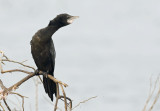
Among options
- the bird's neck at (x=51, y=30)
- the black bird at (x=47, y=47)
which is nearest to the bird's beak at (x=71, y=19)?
the black bird at (x=47, y=47)

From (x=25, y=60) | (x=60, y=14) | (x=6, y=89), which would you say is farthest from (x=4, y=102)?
(x=60, y=14)

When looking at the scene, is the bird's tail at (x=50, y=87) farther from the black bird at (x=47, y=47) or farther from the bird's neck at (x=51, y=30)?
the bird's neck at (x=51, y=30)

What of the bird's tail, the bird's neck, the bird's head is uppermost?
the bird's neck

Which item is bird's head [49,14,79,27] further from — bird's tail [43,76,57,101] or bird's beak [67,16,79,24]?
bird's tail [43,76,57,101]

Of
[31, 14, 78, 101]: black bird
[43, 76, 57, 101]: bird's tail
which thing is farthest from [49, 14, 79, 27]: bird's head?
[43, 76, 57, 101]: bird's tail

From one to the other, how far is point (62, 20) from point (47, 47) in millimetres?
1236

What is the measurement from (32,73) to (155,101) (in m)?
1.52

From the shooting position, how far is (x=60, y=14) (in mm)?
5215

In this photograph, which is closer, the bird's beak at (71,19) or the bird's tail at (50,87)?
the bird's beak at (71,19)

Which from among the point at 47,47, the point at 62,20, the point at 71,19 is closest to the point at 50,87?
the point at 47,47

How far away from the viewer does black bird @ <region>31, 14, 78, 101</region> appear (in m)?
5.32

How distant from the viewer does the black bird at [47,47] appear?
5320 mm

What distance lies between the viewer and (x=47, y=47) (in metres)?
6.31

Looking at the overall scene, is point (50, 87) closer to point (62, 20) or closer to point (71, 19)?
point (62, 20)
